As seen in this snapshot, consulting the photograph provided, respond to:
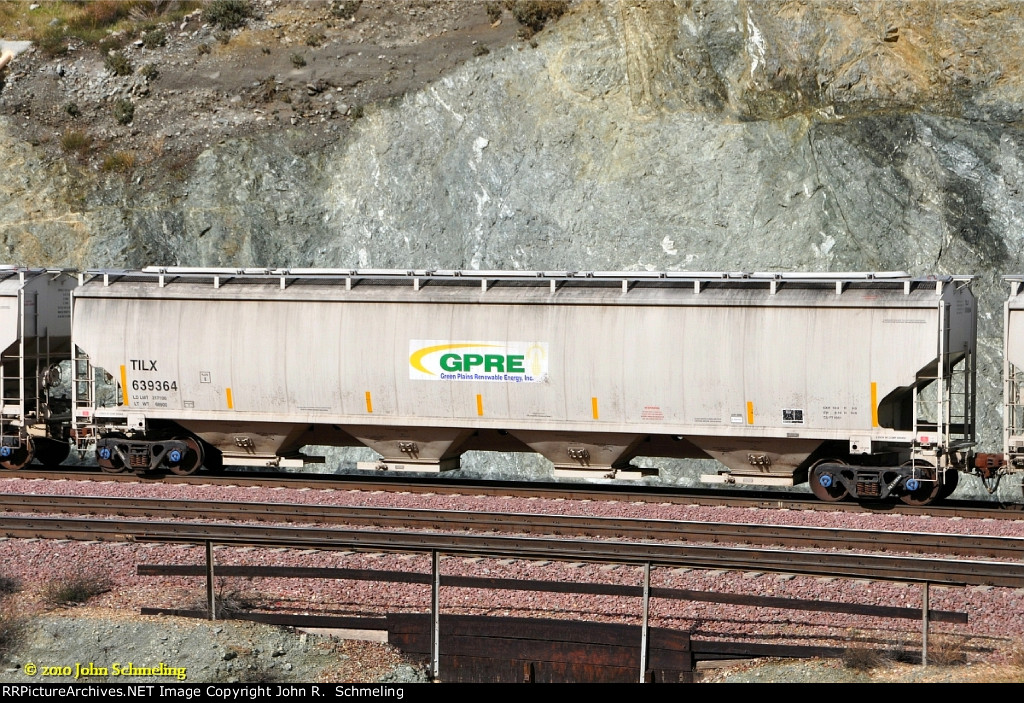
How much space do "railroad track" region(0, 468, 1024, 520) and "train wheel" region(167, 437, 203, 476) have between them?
0.53 feet

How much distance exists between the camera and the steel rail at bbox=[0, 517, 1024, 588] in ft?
43.0

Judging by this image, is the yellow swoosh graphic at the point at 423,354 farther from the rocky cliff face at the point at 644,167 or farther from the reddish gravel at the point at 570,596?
the rocky cliff face at the point at 644,167

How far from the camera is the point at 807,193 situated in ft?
91.5

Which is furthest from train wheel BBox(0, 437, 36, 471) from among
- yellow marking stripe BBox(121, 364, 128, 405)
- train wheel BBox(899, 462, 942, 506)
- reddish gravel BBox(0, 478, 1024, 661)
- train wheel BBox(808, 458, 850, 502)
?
train wheel BBox(899, 462, 942, 506)

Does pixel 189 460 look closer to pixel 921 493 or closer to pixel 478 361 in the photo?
pixel 478 361

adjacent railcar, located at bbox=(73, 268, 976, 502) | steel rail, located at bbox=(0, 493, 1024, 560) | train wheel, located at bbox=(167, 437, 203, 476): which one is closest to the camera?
steel rail, located at bbox=(0, 493, 1024, 560)

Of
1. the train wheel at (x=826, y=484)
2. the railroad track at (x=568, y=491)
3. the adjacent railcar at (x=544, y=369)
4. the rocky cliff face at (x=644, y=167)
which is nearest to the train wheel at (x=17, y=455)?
the railroad track at (x=568, y=491)

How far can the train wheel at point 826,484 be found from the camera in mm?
18703

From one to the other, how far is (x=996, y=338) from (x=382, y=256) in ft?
51.0

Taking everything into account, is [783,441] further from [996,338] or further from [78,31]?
[78,31]

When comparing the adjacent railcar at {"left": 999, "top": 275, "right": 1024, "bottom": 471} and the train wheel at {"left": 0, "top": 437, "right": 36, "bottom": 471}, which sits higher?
the adjacent railcar at {"left": 999, "top": 275, "right": 1024, "bottom": 471}

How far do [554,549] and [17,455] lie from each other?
13192mm

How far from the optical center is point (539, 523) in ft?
56.4

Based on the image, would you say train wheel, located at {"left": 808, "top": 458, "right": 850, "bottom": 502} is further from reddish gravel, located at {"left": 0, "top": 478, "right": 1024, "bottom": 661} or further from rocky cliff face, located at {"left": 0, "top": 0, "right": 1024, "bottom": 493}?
rocky cliff face, located at {"left": 0, "top": 0, "right": 1024, "bottom": 493}
